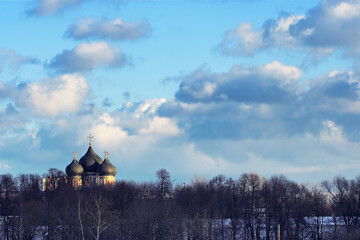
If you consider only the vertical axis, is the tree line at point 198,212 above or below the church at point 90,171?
below

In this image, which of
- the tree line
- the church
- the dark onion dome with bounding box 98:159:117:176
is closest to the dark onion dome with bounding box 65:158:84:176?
the church

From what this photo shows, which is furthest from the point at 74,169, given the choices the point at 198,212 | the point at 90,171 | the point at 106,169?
the point at 198,212

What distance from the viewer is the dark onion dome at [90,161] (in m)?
113

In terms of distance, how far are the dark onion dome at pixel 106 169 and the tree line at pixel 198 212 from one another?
19142 mm

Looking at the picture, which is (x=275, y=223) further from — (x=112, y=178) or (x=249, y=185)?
(x=112, y=178)

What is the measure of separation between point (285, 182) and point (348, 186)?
8.32m

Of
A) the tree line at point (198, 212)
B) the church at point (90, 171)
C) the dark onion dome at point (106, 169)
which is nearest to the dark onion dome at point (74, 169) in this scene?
the church at point (90, 171)

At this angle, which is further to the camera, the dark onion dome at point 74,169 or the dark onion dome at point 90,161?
the dark onion dome at point 90,161

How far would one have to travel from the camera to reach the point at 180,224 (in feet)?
203

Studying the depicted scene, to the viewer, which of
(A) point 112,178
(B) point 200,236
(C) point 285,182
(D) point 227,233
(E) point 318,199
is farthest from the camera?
(A) point 112,178

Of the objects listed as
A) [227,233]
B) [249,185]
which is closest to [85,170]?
[249,185]

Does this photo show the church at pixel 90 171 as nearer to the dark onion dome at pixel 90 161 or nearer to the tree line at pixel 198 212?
the dark onion dome at pixel 90 161

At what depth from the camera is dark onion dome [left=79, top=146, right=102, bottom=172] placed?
11322 cm

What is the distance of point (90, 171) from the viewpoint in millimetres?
113125
